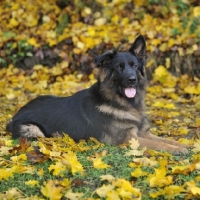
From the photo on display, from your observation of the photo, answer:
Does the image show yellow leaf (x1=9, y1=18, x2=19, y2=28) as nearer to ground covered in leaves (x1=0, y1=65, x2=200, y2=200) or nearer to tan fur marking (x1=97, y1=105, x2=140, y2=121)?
ground covered in leaves (x1=0, y1=65, x2=200, y2=200)

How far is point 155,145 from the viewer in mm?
5848

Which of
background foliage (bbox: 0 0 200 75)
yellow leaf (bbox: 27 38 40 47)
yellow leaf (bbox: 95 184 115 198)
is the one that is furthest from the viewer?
yellow leaf (bbox: 27 38 40 47)

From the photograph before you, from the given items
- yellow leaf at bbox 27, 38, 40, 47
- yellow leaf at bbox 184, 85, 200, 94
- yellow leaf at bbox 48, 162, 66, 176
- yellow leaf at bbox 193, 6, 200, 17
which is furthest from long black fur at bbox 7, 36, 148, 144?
yellow leaf at bbox 27, 38, 40, 47

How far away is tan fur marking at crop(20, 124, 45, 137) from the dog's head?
3.80ft

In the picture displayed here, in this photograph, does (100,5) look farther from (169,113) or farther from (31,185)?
(31,185)

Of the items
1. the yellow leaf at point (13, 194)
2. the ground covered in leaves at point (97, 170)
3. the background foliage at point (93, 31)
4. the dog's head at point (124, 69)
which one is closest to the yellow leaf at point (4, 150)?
the ground covered in leaves at point (97, 170)

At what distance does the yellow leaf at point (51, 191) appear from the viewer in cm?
432

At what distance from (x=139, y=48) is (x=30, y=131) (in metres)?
1.92

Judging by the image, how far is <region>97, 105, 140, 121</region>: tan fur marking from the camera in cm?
630

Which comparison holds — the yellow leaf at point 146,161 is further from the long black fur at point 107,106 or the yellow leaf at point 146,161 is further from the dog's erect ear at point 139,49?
the dog's erect ear at point 139,49

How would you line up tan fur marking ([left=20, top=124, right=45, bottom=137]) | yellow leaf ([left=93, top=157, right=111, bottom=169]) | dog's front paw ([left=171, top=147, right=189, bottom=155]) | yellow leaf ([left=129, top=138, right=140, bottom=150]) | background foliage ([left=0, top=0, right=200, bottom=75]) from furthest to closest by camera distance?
1. background foliage ([left=0, top=0, right=200, bottom=75])
2. tan fur marking ([left=20, top=124, right=45, bottom=137])
3. yellow leaf ([left=129, top=138, right=140, bottom=150])
4. dog's front paw ([left=171, top=147, right=189, bottom=155])
5. yellow leaf ([left=93, top=157, right=111, bottom=169])

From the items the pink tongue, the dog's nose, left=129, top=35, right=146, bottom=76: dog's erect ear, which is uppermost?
left=129, top=35, right=146, bottom=76: dog's erect ear

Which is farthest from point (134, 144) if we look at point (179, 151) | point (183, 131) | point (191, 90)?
point (191, 90)

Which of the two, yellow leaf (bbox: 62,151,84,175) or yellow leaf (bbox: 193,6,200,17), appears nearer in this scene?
yellow leaf (bbox: 62,151,84,175)
